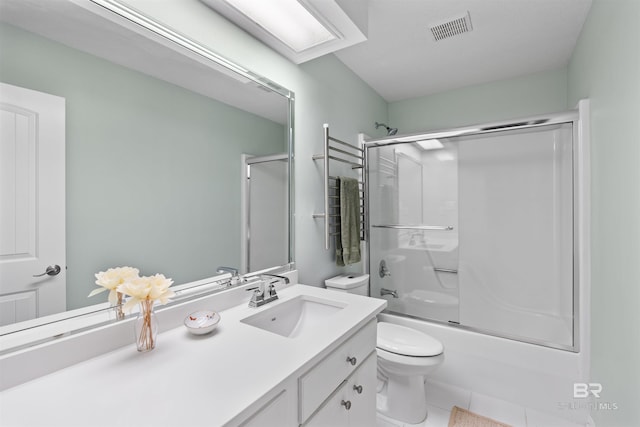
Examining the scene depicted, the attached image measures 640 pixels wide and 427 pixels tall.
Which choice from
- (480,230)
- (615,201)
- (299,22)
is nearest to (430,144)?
(480,230)

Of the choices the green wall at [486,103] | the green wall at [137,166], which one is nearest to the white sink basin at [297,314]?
the green wall at [137,166]

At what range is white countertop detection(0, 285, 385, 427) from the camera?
622 millimetres

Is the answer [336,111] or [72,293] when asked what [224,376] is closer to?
[72,293]

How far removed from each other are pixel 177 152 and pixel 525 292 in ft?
8.13

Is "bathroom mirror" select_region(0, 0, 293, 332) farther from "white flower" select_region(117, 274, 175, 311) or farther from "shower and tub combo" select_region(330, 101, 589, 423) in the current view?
"shower and tub combo" select_region(330, 101, 589, 423)

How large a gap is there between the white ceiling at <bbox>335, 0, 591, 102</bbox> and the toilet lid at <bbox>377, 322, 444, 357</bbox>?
1.90 m

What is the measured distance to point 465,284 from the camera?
2.39 metres

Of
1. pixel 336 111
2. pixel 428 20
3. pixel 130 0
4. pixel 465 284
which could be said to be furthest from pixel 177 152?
pixel 465 284

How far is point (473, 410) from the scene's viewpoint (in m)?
1.83

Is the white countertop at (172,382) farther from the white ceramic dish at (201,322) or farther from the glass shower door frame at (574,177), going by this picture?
the glass shower door frame at (574,177)

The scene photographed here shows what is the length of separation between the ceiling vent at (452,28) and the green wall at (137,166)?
1.39m

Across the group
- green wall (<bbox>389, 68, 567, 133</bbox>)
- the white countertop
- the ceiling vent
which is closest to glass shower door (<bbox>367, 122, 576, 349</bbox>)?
green wall (<bbox>389, 68, 567, 133</bbox>)

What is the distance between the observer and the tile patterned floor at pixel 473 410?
1.72m
